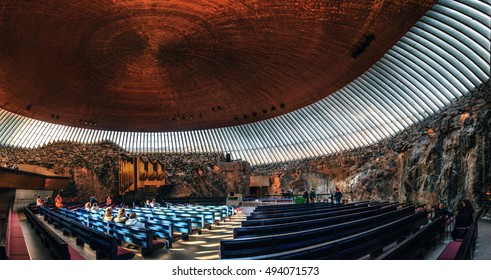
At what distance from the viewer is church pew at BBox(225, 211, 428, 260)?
4.18m

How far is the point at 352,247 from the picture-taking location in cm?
509

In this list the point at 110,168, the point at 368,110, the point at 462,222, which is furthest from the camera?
the point at 110,168

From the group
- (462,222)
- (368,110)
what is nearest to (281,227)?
(462,222)

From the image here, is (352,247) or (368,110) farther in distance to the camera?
(368,110)

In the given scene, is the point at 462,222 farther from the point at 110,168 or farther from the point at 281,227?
the point at 110,168

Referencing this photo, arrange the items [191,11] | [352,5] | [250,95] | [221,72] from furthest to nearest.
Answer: [250,95], [221,72], [191,11], [352,5]

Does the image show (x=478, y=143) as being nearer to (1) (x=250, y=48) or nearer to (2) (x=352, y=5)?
(2) (x=352, y=5)

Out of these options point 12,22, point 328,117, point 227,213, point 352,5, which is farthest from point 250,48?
point 328,117

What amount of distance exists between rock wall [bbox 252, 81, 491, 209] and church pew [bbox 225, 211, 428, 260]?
847cm

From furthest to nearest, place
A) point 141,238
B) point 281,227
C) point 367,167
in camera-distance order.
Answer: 1. point 367,167
2. point 281,227
3. point 141,238

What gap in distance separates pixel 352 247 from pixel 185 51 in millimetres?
13353

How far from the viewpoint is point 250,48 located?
15031mm

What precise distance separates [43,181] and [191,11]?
15.3m

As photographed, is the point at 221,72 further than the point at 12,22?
Yes
